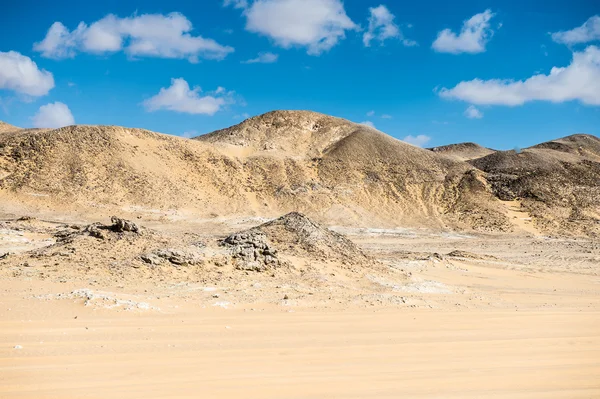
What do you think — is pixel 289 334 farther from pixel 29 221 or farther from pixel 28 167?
pixel 28 167

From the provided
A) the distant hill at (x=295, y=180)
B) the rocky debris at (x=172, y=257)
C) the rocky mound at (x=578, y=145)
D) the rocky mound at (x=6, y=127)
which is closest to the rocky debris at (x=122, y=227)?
the rocky debris at (x=172, y=257)

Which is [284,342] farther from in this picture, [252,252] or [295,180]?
[295,180]

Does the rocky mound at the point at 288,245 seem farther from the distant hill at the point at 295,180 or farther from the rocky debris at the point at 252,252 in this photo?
the distant hill at the point at 295,180

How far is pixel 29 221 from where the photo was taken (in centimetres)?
2603

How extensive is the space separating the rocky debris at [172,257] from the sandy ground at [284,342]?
0.93 m

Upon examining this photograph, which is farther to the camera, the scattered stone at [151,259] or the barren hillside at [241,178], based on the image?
the barren hillside at [241,178]

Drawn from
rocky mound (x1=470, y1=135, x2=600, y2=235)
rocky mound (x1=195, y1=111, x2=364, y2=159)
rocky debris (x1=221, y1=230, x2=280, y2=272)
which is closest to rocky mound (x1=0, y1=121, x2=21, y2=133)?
rocky mound (x1=195, y1=111, x2=364, y2=159)

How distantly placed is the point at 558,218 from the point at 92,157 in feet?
128

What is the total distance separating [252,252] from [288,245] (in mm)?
1875

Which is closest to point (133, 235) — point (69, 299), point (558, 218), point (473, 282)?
point (69, 299)

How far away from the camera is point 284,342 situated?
659 centimetres

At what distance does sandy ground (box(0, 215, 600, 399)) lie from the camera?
486 cm

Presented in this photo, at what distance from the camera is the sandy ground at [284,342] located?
486 cm

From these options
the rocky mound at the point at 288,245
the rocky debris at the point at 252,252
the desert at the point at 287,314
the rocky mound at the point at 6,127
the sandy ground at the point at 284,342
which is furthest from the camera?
the rocky mound at the point at 6,127
